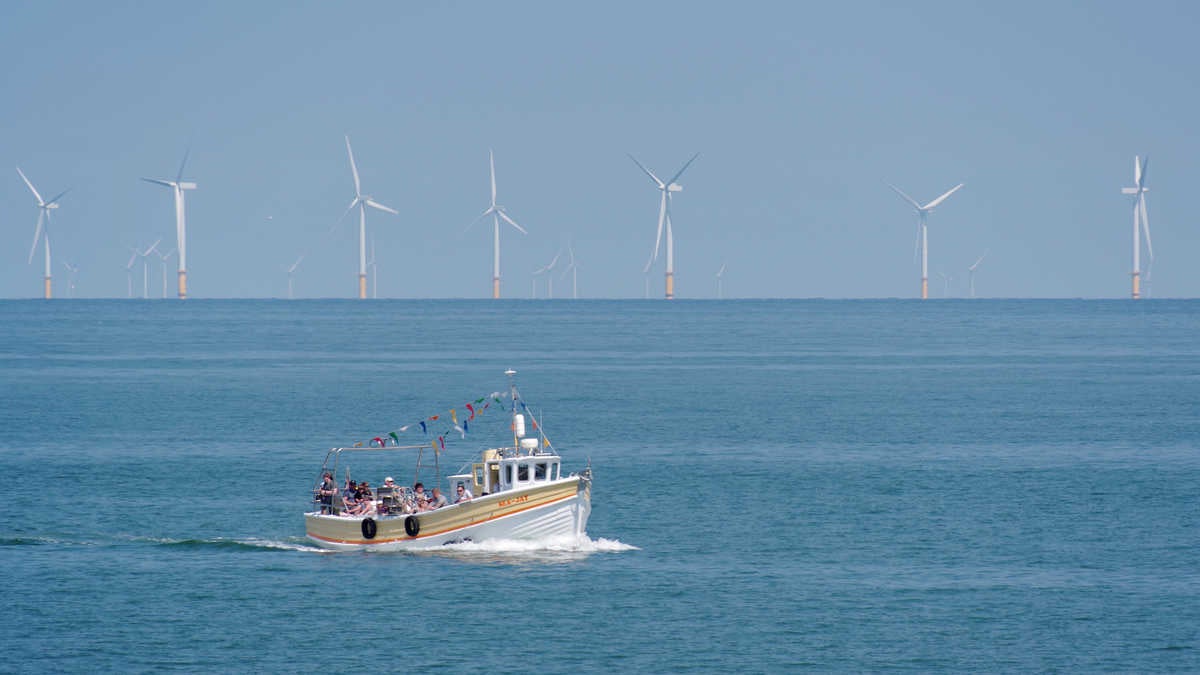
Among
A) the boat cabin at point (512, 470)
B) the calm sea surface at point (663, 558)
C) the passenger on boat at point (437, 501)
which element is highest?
the boat cabin at point (512, 470)

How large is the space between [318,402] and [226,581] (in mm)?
83565

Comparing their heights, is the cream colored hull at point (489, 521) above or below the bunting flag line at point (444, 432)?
below

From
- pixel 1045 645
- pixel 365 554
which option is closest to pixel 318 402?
pixel 365 554

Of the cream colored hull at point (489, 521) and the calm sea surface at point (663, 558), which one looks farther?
the cream colored hull at point (489, 521)

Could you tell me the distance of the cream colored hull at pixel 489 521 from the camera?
75.4 m

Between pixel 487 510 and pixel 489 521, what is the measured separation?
553 mm

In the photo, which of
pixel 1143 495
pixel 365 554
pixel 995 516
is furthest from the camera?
pixel 1143 495

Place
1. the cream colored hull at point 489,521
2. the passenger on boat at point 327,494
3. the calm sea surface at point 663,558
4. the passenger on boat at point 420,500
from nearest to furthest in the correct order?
the calm sea surface at point 663,558
the cream colored hull at point 489,521
the passenger on boat at point 420,500
the passenger on boat at point 327,494

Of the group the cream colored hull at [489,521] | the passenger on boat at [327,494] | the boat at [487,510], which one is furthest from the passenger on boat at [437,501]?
the passenger on boat at [327,494]

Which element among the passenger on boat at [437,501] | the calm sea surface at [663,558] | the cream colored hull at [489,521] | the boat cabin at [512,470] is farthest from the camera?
the passenger on boat at [437,501]

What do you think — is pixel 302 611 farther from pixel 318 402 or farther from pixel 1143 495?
pixel 318 402

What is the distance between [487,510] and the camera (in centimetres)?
7544

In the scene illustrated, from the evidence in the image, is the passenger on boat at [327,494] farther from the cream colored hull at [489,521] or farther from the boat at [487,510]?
the cream colored hull at [489,521]

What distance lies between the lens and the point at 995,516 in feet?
284
